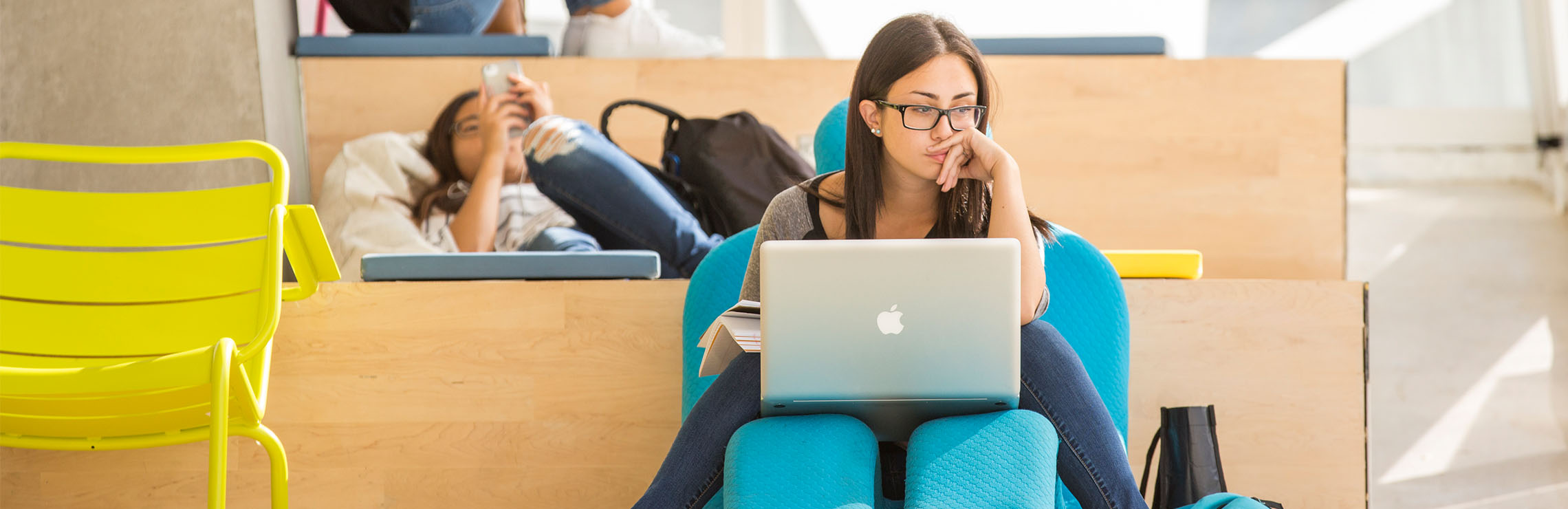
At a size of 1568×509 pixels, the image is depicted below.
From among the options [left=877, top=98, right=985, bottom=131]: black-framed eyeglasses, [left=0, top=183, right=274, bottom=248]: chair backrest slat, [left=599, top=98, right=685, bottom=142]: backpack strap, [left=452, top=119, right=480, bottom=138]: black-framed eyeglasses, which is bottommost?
[left=0, top=183, right=274, bottom=248]: chair backrest slat

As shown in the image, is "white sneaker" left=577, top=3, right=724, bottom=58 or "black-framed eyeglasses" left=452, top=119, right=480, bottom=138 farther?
"white sneaker" left=577, top=3, right=724, bottom=58

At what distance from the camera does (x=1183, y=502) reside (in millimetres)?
1746

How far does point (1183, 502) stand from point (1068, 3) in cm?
295

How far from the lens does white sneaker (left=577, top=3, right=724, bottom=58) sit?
2785 mm

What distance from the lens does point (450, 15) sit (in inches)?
107

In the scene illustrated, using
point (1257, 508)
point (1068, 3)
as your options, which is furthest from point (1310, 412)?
point (1068, 3)

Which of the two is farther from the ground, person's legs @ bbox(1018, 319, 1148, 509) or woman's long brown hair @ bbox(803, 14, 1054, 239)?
woman's long brown hair @ bbox(803, 14, 1054, 239)

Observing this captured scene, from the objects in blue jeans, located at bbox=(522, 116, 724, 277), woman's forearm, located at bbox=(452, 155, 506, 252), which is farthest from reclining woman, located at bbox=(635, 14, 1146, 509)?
woman's forearm, located at bbox=(452, 155, 506, 252)

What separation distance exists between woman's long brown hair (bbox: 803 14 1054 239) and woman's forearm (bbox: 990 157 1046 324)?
0.21 ft

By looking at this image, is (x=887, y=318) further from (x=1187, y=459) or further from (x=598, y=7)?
(x=598, y=7)

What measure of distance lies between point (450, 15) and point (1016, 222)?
162 cm

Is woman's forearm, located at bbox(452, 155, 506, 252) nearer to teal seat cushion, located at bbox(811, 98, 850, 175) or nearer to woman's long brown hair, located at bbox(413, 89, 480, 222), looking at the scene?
woman's long brown hair, located at bbox(413, 89, 480, 222)

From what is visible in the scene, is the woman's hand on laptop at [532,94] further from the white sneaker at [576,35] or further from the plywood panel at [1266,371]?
the plywood panel at [1266,371]

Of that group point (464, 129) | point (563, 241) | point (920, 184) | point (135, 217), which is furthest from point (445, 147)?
point (920, 184)
